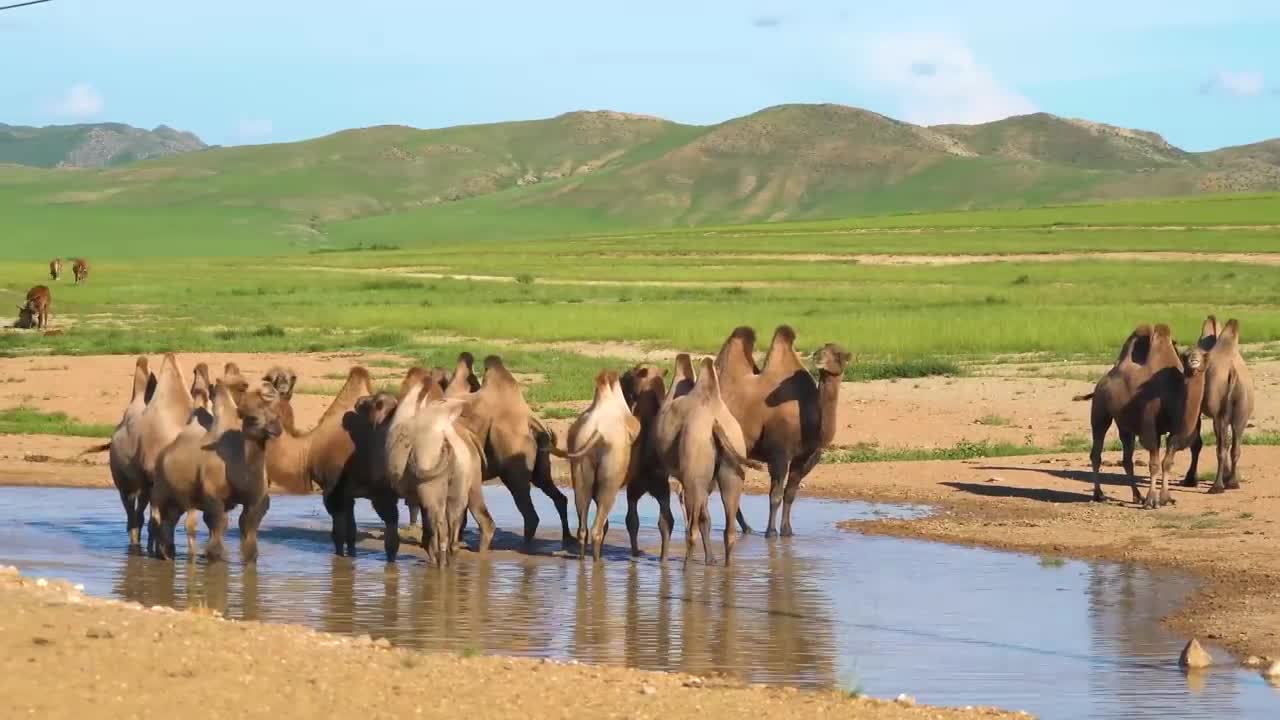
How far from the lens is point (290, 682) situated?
28.3 ft

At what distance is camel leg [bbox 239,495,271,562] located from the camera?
1433cm

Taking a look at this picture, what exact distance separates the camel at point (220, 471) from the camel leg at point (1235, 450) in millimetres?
9721

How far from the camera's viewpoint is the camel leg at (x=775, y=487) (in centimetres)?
1673

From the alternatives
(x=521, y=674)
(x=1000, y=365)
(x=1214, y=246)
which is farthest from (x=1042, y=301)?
(x=521, y=674)

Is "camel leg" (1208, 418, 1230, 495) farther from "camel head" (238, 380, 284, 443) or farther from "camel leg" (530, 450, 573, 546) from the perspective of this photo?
"camel head" (238, 380, 284, 443)

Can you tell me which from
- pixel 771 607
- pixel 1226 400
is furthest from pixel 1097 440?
pixel 771 607

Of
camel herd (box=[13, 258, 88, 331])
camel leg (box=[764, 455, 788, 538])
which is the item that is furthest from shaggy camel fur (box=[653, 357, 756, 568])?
camel herd (box=[13, 258, 88, 331])

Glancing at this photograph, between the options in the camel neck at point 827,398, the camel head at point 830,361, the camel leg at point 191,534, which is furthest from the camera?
the camel neck at point 827,398

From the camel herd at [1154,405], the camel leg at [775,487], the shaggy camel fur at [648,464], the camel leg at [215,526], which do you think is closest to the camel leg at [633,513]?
the shaggy camel fur at [648,464]

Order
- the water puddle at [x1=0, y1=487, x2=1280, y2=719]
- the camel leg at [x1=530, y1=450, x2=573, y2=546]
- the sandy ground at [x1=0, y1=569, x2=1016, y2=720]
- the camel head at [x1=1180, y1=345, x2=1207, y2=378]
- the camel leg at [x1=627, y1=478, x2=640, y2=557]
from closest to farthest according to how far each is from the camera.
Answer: the sandy ground at [x1=0, y1=569, x2=1016, y2=720] < the water puddle at [x1=0, y1=487, x2=1280, y2=719] < the camel leg at [x1=627, y1=478, x2=640, y2=557] < the camel leg at [x1=530, y1=450, x2=573, y2=546] < the camel head at [x1=1180, y1=345, x2=1207, y2=378]

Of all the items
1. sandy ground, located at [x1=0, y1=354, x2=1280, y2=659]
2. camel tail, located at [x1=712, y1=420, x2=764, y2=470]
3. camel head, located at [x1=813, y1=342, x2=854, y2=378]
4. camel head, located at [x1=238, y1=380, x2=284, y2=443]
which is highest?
camel head, located at [x1=813, y1=342, x2=854, y2=378]

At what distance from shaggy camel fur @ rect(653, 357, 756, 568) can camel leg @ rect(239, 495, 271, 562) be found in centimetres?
307

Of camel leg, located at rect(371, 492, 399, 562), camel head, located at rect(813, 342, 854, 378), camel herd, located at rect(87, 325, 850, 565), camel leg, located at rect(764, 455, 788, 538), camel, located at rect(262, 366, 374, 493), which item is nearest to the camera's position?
camel herd, located at rect(87, 325, 850, 565)

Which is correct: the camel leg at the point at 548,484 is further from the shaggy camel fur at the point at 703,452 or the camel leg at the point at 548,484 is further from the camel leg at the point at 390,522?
the camel leg at the point at 390,522
